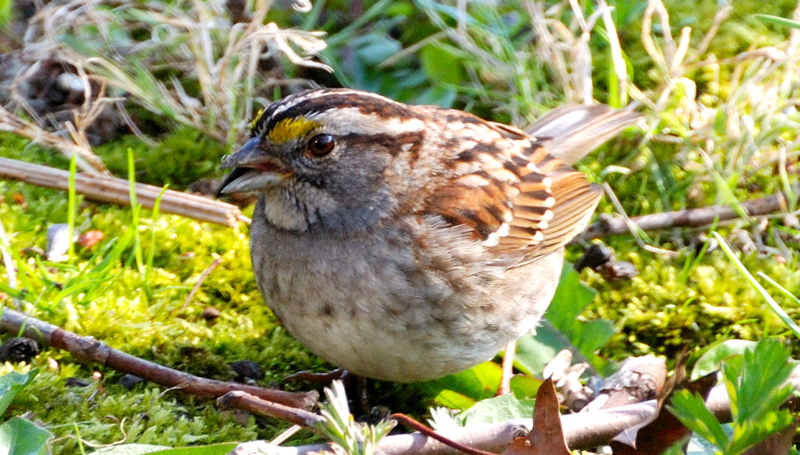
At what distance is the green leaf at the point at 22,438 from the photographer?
212 cm

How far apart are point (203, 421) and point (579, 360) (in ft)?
3.75

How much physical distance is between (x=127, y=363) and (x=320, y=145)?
2.62ft

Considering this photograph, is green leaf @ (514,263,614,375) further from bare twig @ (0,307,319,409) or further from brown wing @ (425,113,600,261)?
bare twig @ (0,307,319,409)

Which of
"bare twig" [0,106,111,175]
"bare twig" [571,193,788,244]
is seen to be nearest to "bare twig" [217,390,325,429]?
"bare twig" [0,106,111,175]

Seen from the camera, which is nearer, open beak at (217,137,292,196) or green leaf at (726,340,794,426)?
green leaf at (726,340,794,426)

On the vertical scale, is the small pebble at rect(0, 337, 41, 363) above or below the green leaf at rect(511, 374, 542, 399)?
above

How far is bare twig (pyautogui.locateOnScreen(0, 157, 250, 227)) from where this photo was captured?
345 centimetres

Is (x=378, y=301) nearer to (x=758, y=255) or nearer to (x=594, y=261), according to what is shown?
(x=594, y=261)

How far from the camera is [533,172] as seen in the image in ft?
10.9

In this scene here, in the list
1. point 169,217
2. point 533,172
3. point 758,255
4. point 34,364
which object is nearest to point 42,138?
point 169,217

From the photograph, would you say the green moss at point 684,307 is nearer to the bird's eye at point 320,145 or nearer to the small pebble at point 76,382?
the bird's eye at point 320,145

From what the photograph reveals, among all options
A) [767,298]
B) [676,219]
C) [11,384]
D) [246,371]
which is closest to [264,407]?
[246,371]

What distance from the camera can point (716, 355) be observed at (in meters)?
2.82

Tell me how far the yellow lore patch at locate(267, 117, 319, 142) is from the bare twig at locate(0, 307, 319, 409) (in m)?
0.68
